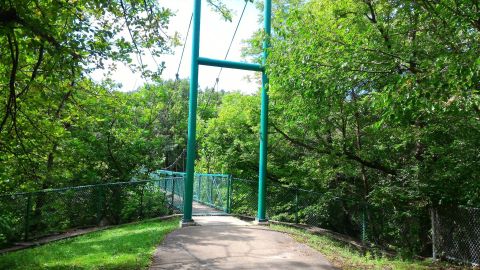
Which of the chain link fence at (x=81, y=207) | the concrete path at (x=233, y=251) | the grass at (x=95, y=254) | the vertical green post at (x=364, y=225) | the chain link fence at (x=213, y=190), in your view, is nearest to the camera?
the grass at (x=95, y=254)

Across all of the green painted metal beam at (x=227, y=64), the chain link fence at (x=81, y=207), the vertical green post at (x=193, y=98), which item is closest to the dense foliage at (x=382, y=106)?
the green painted metal beam at (x=227, y=64)

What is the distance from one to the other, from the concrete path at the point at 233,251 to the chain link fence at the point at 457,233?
3984 millimetres

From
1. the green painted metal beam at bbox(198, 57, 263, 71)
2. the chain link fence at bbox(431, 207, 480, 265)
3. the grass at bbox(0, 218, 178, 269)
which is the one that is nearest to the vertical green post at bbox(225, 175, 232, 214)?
the grass at bbox(0, 218, 178, 269)

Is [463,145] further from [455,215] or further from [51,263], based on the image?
[51,263]

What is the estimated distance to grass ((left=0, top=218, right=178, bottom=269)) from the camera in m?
6.56

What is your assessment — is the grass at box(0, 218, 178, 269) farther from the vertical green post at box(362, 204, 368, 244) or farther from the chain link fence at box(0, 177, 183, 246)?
the vertical green post at box(362, 204, 368, 244)

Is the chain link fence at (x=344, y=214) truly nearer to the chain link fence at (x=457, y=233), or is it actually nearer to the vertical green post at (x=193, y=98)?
the chain link fence at (x=457, y=233)

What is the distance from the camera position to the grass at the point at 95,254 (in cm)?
656

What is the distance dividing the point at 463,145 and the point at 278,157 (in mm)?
8388

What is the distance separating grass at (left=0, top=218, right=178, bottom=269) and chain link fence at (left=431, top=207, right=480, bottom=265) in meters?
6.82

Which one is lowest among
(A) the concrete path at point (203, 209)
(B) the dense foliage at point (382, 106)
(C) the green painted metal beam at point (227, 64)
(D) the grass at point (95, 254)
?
(D) the grass at point (95, 254)

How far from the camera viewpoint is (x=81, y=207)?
12.3 m

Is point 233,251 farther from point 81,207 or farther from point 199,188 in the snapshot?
point 199,188

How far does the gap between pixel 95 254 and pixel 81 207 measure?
530 cm
